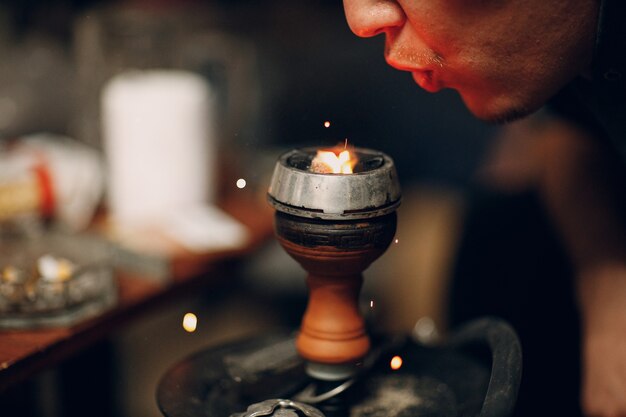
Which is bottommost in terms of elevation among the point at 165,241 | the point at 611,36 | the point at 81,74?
the point at 165,241

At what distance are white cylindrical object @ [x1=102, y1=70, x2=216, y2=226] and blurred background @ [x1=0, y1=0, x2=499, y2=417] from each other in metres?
0.02

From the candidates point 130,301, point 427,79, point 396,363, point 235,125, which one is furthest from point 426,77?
point 235,125

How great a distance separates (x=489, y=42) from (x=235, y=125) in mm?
1301

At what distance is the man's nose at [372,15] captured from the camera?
101 centimetres

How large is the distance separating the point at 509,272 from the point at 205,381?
1145 millimetres

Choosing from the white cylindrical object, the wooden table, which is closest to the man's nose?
the wooden table

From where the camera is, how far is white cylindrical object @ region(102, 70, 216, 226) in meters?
1.84

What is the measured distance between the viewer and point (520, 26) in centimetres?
108

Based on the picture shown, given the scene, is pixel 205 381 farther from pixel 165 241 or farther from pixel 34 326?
pixel 165 241

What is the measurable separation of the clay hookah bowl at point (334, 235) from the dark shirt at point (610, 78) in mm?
385

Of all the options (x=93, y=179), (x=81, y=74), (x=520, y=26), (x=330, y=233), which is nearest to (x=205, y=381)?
(x=330, y=233)

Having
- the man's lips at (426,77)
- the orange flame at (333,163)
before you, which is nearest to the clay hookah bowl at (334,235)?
the orange flame at (333,163)

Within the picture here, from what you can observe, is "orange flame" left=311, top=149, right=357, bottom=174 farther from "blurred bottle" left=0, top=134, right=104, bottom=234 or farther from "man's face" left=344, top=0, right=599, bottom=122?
"blurred bottle" left=0, top=134, right=104, bottom=234

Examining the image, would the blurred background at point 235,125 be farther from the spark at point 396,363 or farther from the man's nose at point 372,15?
the spark at point 396,363
